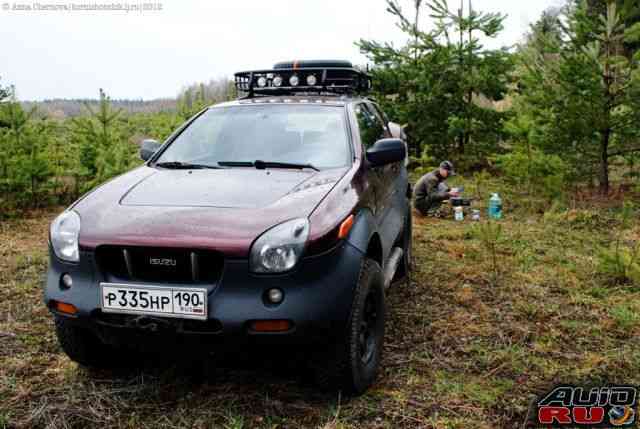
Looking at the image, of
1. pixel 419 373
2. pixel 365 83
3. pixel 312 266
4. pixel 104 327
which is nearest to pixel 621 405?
pixel 419 373

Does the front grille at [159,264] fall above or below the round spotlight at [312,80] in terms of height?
below

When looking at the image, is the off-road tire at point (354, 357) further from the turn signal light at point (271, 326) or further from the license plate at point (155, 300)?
the license plate at point (155, 300)

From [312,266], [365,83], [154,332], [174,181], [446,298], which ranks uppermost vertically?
[365,83]

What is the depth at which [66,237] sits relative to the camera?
2.94 meters

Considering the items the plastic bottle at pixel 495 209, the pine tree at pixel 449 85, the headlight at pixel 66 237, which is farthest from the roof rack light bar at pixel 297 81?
the pine tree at pixel 449 85

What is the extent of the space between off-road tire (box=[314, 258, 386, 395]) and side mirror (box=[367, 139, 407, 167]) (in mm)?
873

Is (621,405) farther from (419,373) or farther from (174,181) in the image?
(174,181)

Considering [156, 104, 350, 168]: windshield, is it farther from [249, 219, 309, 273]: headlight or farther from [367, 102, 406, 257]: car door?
[249, 219, 309, 273]: headlight

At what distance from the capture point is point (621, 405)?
10.2 ft

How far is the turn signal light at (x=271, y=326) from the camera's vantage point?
2.62 metres

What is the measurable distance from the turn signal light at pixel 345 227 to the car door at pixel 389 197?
75 cm

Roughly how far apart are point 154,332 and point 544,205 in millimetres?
7519

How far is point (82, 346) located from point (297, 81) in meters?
2.97

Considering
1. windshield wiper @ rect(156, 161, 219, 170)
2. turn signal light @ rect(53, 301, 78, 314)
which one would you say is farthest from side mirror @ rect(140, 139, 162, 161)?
turn signal light @ rect(53, 301, 78, 314)
